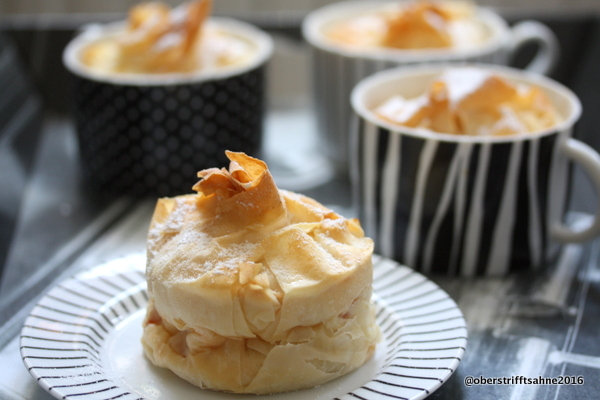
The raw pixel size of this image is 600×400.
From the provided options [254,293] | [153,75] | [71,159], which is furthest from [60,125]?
[254,293]

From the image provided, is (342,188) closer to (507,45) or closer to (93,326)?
(507,45)

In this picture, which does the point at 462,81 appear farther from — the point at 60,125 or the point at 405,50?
the point at 60,125

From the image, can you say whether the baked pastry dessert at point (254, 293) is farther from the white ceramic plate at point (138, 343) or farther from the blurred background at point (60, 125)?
the blurred background at point (60, 125)

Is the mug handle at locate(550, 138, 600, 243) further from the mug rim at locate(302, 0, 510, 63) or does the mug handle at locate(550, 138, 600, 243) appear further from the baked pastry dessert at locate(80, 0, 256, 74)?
the baked pastry dessert at locate(80, 0, 256, 74)

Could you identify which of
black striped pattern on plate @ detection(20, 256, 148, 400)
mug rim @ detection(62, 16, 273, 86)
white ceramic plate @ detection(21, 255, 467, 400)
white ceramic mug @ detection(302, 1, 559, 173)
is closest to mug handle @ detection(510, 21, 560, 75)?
white ceramic mug @ detection(302, 1, 559, 173)

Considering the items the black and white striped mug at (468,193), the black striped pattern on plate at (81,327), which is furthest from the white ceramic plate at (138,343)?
the black and white striped mug at (468,193)

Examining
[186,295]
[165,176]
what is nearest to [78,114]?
[165,176]

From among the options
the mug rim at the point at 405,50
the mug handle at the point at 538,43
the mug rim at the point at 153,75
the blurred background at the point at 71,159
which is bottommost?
the blurred background at the point at 71,159
